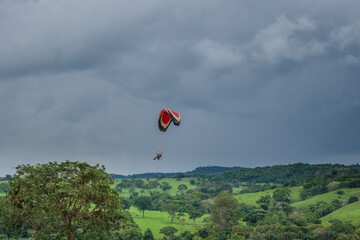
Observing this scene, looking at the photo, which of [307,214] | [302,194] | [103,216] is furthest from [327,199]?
[103,216]

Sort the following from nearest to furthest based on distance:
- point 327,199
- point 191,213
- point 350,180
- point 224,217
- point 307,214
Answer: point 224,217, point 307,214, point 191,213, point 327,199, point 350,180

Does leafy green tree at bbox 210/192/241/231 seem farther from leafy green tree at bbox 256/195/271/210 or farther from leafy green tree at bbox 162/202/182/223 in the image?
leafy green tree at bbox 256/195/271/210

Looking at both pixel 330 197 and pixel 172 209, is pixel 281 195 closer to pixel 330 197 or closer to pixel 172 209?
pixel 330 197

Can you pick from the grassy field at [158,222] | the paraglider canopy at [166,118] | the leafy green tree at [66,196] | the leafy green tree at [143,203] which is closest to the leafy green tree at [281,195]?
the grassy field at [158,222]

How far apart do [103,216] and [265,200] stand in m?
143

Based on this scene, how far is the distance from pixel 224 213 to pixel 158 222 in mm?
38877

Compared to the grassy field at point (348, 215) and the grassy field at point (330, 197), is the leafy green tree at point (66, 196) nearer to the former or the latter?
the grassy field at point (348, 215)

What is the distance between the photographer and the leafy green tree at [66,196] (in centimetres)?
3419

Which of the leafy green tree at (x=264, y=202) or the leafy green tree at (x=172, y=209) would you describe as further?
the leafy green tree at (x=264, y=202)

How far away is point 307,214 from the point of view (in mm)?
124000

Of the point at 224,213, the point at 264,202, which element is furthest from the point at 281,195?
the point at 224,213

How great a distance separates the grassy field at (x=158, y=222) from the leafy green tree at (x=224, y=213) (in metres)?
10.4

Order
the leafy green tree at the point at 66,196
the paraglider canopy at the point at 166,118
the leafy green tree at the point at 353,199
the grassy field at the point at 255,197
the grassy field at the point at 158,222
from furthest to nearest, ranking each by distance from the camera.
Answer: the grassy field at the point at 255,197, the leafy green tree at the point at 353,199, the grassy field at the point at 158,222, the paraglider canopy at the point at 166,118, the leafy green tree at the point at 66,196

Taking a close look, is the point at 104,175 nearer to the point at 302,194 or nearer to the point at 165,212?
the point at 165,212
